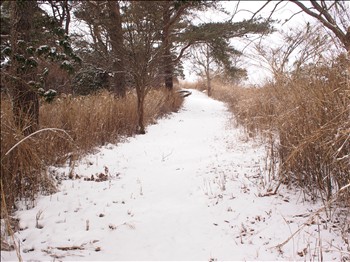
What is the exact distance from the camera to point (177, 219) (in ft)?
7.20

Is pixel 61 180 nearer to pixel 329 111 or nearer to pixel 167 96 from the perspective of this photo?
pixel 329 111

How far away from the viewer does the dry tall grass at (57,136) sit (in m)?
2.09

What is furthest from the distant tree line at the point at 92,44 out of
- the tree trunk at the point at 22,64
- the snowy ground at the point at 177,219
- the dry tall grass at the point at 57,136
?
the snowy ground at the point at 177,219

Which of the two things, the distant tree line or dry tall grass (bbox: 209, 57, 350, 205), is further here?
the distant tree line

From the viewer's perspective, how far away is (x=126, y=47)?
17.2 ft

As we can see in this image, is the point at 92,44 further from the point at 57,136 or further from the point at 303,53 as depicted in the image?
the point at 303,53

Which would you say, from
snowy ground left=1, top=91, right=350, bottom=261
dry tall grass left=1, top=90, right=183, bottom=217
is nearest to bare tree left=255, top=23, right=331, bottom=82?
snowy ground left=1, top=91, right=350, bottom=261

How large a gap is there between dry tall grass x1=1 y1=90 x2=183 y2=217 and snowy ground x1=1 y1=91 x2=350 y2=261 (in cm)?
20

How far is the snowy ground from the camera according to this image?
1765 millimetres

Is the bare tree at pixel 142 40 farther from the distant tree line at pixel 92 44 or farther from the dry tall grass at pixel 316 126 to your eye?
the dry tall grass at pixel 316 126

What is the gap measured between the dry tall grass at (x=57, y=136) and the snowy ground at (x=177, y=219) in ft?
0.66

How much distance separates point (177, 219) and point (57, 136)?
77.4 inches

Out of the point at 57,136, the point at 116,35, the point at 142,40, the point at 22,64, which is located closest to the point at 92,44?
the point at 116,35

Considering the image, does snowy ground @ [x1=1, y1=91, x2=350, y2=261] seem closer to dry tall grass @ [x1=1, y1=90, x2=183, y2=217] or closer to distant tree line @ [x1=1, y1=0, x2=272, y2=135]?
dry tall grass @ [x1=1, y1=90, x2=183, y2=217]
